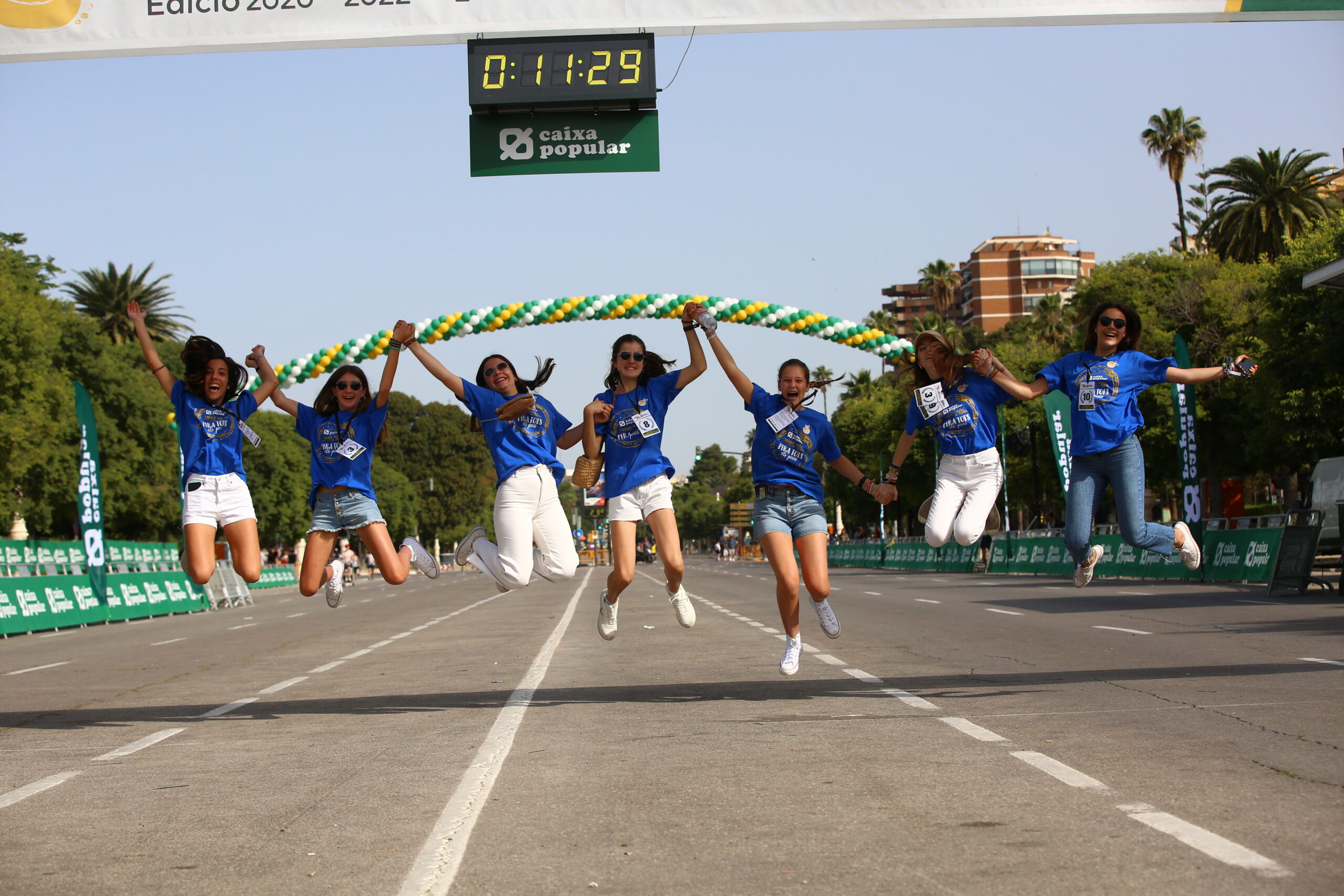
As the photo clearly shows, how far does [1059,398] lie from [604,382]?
14579 millimetres

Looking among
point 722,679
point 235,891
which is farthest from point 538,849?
point 722,679

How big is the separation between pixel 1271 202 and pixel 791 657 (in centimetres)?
5850

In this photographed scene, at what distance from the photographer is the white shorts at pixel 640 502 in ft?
33.4

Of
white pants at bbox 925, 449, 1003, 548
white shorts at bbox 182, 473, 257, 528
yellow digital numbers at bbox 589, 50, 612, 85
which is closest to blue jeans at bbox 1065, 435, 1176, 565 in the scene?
white pants at bbox 925, 449, 1003, 548

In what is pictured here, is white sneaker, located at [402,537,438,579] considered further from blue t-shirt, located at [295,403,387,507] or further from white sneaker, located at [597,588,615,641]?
white sneaker, located at [597,588,615,641]

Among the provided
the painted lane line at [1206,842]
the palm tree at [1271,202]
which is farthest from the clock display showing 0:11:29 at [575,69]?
the palm tree at [1271,202]

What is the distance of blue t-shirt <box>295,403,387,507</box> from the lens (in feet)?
34.8

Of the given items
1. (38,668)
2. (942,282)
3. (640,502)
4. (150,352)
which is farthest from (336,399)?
(942,282)

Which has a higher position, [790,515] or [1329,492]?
[790,515]

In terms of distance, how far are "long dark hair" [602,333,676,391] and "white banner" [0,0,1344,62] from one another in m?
2.47

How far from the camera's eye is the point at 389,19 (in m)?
10.6

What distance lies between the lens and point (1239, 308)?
5422cm

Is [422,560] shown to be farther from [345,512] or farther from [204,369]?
[204,369]

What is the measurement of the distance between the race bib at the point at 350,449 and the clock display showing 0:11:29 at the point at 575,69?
9.94 feet
